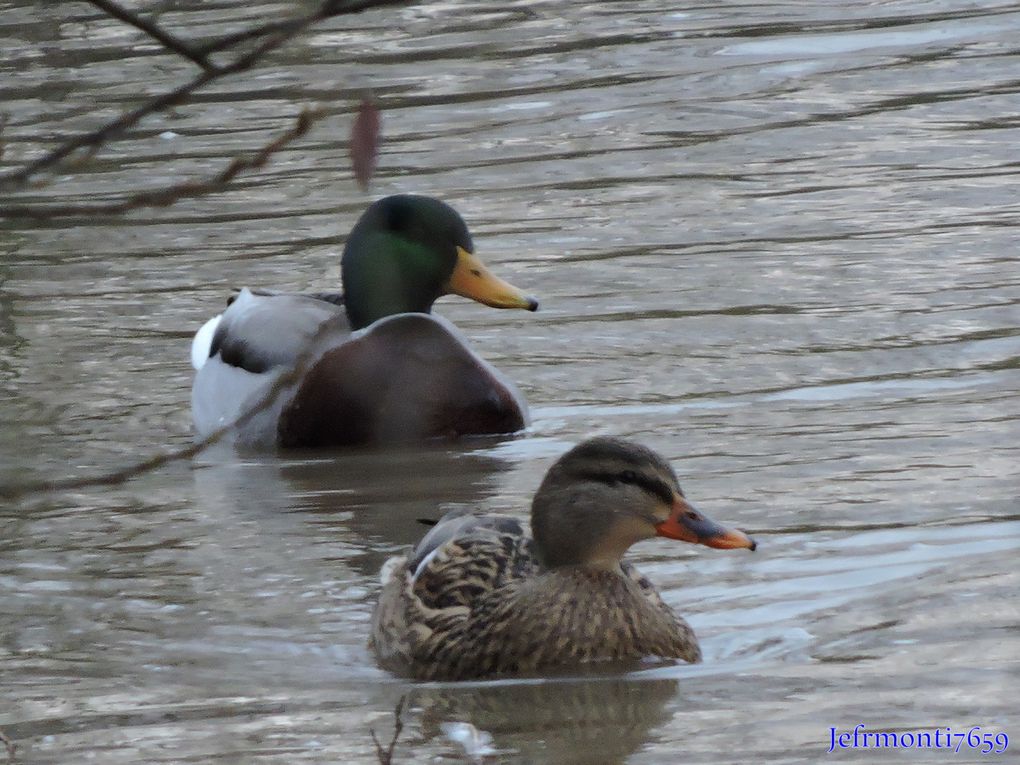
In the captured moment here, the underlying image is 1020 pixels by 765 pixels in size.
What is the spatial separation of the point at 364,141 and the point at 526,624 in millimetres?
3120

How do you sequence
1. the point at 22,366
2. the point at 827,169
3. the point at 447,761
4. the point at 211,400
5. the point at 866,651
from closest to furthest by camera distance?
the point at 447,761 → the point at 866,651 → the point at 211,400 → the point at 22,366 → the point at 827,169

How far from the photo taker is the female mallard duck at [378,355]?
859cm

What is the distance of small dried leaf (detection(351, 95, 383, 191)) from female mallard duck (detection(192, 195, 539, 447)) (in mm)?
5802

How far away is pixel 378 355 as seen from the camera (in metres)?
8.66

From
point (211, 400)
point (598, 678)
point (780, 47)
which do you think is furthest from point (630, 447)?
point (780, 47)

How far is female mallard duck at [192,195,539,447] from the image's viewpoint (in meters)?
8.59

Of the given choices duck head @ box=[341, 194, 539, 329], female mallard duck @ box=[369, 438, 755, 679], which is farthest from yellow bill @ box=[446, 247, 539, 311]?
female mallard duck @ box=[369, 438, 755, 679]

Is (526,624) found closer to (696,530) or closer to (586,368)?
(696,530)

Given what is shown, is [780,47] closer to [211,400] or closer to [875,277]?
[875,277]

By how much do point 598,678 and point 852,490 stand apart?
5.89 ft

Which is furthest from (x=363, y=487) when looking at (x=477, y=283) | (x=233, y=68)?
(x=233, y=68)

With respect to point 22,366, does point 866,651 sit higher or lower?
higher

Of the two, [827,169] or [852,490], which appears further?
[827,169]

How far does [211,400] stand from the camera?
890 cm
